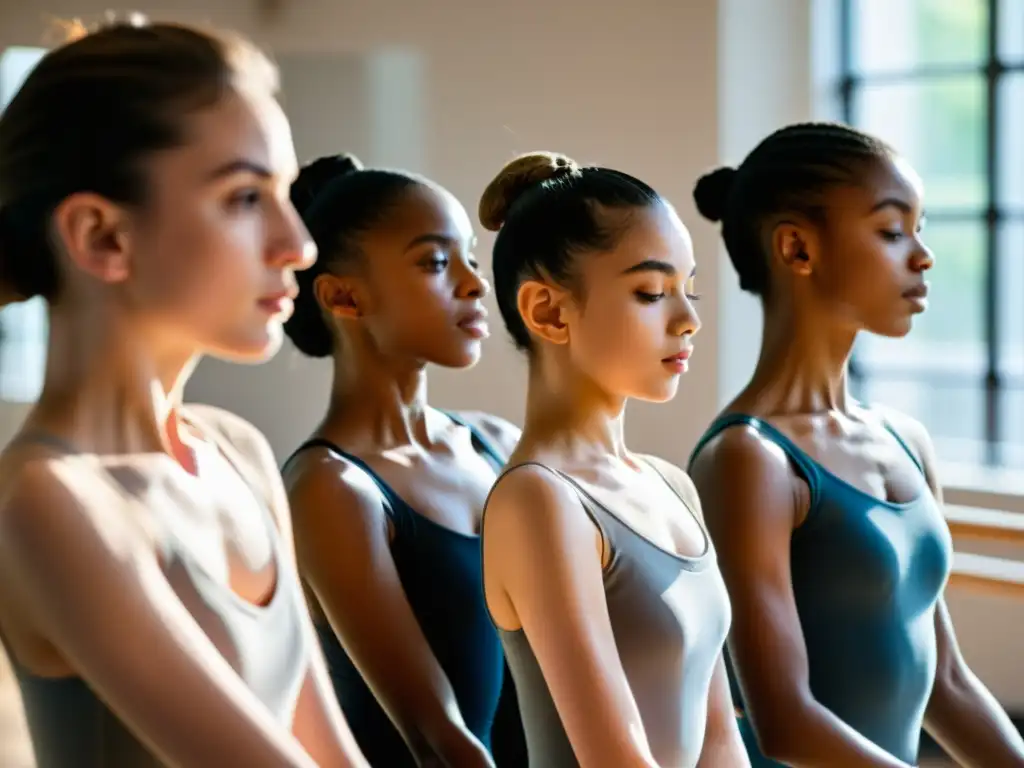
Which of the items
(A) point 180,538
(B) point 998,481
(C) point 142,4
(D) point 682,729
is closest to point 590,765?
(D) point 682,729

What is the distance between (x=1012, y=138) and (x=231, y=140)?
2422 mm

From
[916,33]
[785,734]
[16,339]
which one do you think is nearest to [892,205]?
[785,734]

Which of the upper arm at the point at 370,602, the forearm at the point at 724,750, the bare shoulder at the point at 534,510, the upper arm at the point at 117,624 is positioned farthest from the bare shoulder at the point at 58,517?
the forearm at the point at 724,750

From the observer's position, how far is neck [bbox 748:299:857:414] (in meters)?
1.36

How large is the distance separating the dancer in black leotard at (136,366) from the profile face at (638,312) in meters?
0.32

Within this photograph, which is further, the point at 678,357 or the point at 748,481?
the point at 748,481

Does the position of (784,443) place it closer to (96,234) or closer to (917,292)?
(917,292)

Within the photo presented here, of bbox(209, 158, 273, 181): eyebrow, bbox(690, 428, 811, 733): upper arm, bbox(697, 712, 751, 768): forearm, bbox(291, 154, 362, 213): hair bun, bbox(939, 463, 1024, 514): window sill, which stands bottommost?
bbox(939, 463, 1024, 514): window sill

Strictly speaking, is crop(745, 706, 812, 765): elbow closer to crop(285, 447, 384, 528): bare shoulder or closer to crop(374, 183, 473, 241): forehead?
crop(285, 447, 384, 528): bare shoulder

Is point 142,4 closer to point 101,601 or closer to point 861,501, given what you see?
point 861,501

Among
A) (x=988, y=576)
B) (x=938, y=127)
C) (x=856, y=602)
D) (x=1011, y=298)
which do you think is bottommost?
(x=988, y=576)

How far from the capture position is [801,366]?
1373 millimetres

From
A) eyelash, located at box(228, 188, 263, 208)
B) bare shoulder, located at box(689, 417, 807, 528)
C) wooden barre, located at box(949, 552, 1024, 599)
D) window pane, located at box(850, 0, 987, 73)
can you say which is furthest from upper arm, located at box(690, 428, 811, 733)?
window pane, located at box(850, 0, 987, 73)

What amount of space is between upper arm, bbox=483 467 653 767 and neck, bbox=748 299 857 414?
38cm
